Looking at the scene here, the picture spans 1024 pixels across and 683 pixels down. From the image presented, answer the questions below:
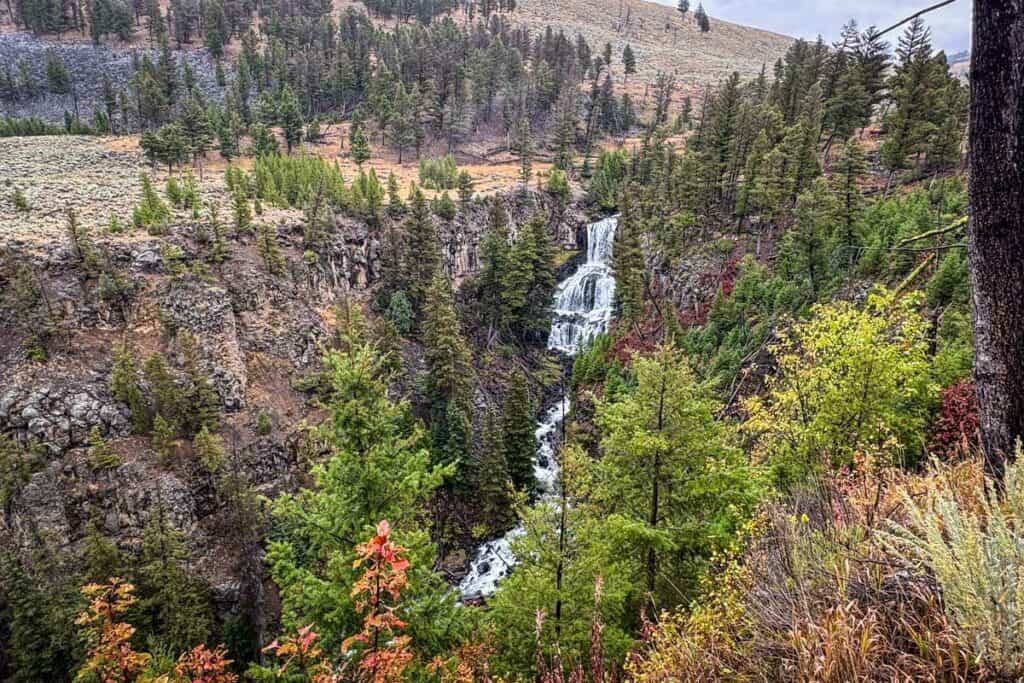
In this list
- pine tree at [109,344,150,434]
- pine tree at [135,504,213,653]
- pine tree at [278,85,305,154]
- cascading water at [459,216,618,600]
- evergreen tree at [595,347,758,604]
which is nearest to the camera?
evergreen tree at [595,347,758,604]

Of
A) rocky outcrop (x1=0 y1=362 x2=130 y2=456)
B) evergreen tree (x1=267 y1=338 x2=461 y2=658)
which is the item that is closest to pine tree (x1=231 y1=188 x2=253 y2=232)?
rocky outcrop (x1=0 y1=362 x2=130 y2=456)

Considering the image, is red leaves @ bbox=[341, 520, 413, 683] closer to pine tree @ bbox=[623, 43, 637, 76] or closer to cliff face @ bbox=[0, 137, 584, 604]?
cliff face @ bbox=[0, 137, 584, 604]

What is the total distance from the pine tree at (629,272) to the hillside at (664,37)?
274ft

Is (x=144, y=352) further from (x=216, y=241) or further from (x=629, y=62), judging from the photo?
(x=629, y=62)

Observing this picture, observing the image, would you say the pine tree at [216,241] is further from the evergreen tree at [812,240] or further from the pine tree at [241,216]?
the evergreen tree at [812,240]

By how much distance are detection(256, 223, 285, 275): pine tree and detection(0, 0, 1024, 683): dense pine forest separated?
0.29 m

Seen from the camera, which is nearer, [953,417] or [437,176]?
[953,417]

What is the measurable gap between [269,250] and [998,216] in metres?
35.2

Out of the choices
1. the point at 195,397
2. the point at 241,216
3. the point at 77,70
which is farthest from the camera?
the point at 77,70

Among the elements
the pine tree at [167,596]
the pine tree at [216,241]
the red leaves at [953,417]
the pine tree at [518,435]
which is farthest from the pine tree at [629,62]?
the pine tree at [167,596]

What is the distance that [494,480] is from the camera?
85.0 ft

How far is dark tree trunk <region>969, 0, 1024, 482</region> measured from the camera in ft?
9.73

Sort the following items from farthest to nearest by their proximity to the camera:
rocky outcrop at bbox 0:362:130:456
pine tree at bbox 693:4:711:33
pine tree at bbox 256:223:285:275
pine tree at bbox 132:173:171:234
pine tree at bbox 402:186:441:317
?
pine tree at bbox 693:4:711:33, pine tree at bbox 402:186:441:317, pine tree at bbox 256:223:285:275, pine tree at bbox 132:173:171:234, rocky outcrop at bbox 0:362:130:456

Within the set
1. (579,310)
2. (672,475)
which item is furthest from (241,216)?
(672,475)
